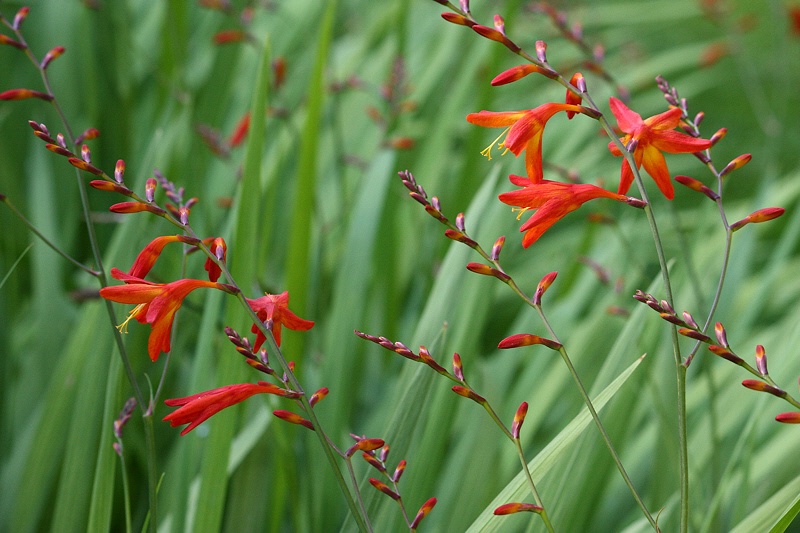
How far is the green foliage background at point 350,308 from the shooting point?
3.51 feet

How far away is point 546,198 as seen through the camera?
0.65 meters

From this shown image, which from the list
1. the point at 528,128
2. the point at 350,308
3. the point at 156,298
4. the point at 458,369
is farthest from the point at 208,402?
the point at 350,308

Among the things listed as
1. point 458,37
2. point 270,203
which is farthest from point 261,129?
point 458,37

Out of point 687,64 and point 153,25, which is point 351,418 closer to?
point 153,25

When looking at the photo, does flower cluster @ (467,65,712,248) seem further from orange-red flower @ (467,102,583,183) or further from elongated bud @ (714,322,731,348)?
elongated bud @ (714,322,731,348)

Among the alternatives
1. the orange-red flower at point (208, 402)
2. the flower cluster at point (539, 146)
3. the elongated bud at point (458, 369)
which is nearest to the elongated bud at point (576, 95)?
the flower cluster at point (539, 146)

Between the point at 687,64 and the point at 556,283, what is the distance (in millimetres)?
1387

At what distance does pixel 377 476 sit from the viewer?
0.90 metres

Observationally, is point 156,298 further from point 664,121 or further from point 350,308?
point 350,308

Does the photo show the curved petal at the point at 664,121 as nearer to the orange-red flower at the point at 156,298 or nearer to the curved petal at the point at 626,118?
the curved petal at the point at 626,118

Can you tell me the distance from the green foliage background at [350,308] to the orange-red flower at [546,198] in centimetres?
20

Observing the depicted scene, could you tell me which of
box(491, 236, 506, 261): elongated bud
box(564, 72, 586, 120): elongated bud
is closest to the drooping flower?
box(491, 236, 506, 261): elongated bud

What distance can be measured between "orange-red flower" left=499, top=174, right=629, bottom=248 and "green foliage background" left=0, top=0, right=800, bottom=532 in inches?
7.9

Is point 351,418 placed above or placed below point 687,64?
below
